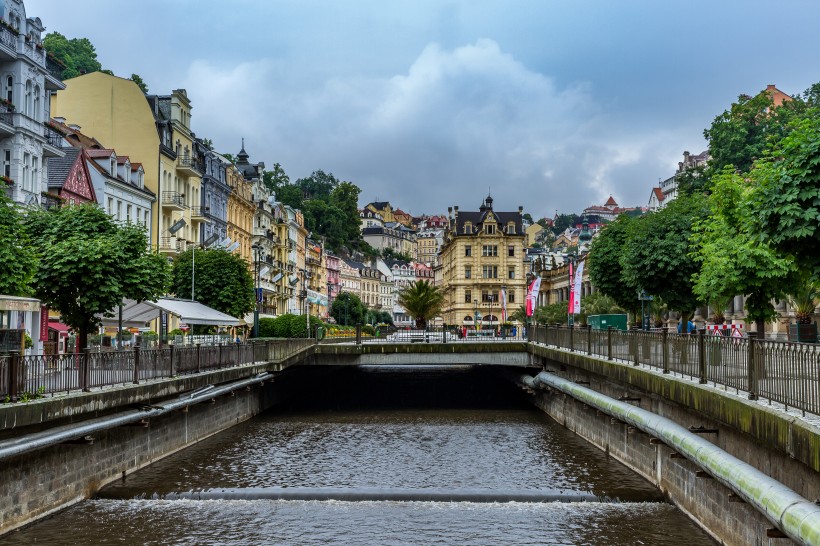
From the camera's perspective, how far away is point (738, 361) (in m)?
16.6

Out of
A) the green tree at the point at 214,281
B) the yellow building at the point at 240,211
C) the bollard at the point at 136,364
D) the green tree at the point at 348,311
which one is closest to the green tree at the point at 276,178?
the green tree at the point at 348,311

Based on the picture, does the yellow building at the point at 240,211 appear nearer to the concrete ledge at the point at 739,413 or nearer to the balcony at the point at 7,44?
the balcony at the point at 7,44

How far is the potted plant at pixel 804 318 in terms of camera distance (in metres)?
32.5

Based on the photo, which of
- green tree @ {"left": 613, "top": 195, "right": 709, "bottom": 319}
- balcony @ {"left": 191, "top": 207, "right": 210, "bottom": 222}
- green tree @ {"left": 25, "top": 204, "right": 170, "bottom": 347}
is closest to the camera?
green tree @ {"left": 25, "top": 204, "right": 170, "bottom": 347}

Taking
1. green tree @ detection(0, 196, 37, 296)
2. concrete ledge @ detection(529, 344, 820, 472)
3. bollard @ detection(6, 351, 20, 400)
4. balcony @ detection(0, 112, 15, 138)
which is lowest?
concrete ledge @ detection(529, 344, 820, 472)

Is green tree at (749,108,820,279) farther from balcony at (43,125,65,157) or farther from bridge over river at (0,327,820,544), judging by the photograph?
balcony at (43,125,65,157)

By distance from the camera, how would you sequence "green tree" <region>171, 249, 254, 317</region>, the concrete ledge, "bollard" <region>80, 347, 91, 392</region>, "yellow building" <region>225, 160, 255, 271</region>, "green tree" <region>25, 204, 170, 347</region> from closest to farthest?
the concrete ledge → "bollard" <region>80, 347, 91, 392</region> → "green tree" <region>25, 204, 170, 347</region> → "green tree" <region>171, 249, 254, 317</region> → "yellow building" <region>225, 160, 255, 271</region>

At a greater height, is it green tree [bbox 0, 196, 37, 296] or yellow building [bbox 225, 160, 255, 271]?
yellow building [bbox 225, 160, 255, 271]

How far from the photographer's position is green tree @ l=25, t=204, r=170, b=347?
96.9ft

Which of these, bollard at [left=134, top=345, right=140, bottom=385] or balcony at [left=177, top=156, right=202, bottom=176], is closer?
bollard at [left=134, top=345, right=140, bottom=385]

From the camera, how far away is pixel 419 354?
47.1 meters

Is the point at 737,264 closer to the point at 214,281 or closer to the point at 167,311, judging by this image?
the point at 167,311

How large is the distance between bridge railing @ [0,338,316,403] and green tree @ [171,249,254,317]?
65.8 ft

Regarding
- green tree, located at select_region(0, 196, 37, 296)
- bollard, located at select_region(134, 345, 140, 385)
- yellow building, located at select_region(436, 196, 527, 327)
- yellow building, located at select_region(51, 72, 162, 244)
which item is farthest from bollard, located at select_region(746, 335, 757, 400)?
yellow building, located at select_region(436, 196, 527, 327)
